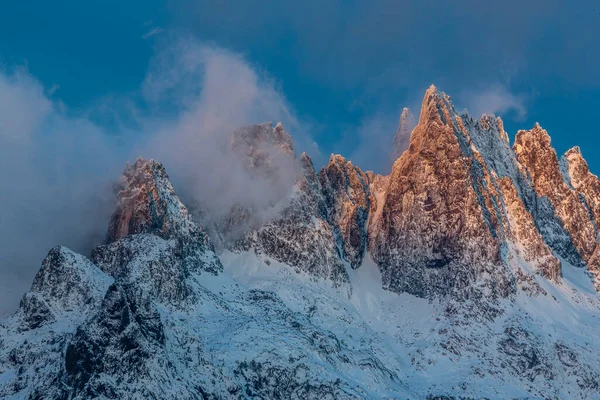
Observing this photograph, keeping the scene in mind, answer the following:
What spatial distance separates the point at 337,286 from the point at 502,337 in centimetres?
3686

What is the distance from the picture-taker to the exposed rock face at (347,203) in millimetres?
168038

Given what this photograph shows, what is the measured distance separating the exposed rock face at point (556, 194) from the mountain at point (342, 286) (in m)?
0.50

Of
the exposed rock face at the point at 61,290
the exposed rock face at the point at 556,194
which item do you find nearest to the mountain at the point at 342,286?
the exposed rock face at the point at 61,290

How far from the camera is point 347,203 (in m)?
175

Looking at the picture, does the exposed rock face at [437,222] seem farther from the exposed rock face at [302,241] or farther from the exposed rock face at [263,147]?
the exposed rock face at [263,147]

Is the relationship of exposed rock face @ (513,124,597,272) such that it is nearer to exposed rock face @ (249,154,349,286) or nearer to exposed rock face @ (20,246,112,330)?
exposed rock face @ (249,154,349,286)

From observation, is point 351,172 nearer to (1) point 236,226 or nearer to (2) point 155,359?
(1) point 236,226

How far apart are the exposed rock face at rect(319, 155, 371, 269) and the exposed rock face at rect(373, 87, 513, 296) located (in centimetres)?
541

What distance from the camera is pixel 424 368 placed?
125 meters

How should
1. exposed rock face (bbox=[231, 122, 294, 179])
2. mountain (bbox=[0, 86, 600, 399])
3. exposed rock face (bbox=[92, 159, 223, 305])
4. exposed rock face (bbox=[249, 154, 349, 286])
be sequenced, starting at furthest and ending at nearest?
exposed rock face (bbox=[231, 122, 294, 179])
exposed rock face (bbox=[249, 154, 349, 286])
exposed rock face (bbox=[92, 159, 223, 305])
mountain (bbox=[0, 86, 600, 399])

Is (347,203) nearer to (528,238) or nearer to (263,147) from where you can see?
(263,147)

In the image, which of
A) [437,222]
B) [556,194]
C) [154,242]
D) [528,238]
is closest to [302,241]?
[437,222]

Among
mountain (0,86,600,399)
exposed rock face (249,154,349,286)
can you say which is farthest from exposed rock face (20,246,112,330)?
exposed rock face (249,154,349,286)

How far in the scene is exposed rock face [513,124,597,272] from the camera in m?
174
